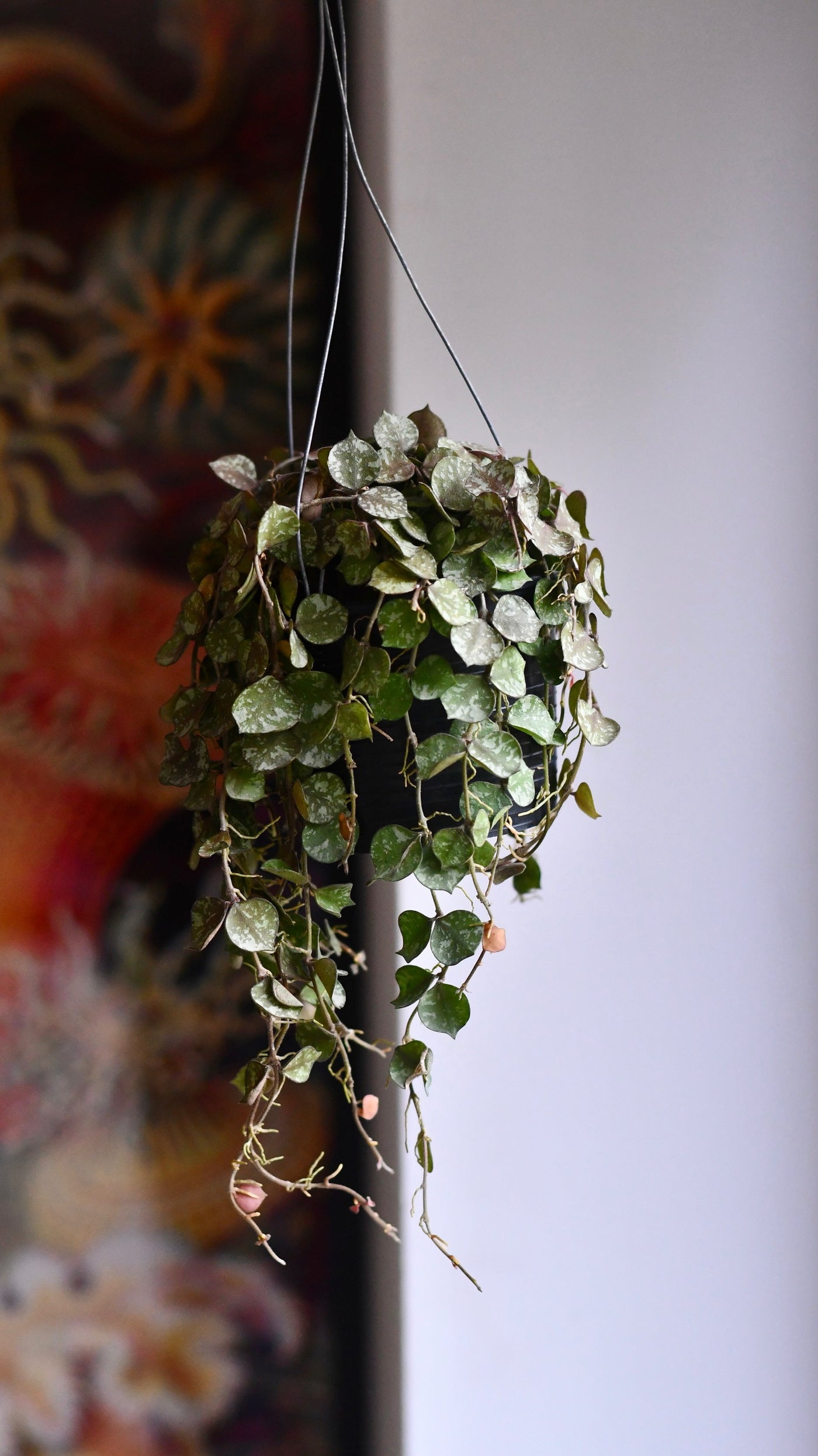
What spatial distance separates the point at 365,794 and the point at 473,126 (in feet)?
2.67

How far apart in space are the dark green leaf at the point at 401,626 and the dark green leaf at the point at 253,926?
22cm

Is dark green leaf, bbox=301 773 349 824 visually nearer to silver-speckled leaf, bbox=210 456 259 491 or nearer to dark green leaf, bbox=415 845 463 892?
dark green leaf, bbox=415 845 463 892

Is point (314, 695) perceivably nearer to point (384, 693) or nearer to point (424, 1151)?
point (384, 693)

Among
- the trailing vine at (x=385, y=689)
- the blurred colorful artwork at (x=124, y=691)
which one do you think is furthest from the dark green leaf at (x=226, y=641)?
the blurred colorful artwork at (x=124, y=691)

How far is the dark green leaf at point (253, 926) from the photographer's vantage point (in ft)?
2.40

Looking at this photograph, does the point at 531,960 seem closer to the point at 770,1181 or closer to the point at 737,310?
the point at 770,1181

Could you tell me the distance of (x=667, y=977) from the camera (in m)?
1.23

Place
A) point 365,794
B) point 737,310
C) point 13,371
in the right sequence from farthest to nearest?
point 737,310, point 13,371, point 365,794

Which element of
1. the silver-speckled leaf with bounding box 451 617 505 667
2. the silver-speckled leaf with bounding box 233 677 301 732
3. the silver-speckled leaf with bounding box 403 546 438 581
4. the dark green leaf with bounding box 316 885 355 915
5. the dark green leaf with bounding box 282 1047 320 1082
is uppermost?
the silver-speckled leaf with bounding box 403 546 438 581

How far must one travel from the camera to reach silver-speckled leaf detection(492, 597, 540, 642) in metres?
0.72

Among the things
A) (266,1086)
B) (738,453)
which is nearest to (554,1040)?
(266,1086)

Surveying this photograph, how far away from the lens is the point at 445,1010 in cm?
74

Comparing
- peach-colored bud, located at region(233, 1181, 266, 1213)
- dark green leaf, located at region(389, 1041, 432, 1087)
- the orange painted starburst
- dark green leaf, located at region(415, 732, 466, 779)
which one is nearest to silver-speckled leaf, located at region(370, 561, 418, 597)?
dark green leaf, located at region(415, 732, 466, 779)

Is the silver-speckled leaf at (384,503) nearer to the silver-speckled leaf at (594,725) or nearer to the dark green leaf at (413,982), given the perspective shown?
the silver-speckled leaf at (594,725)
